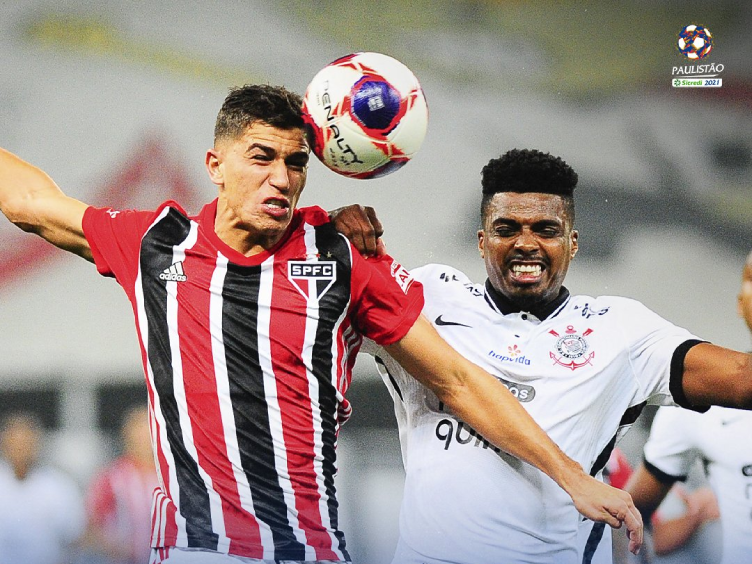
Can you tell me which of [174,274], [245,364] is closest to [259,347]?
[245,364]

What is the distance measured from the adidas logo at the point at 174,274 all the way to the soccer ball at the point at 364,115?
1.60ft

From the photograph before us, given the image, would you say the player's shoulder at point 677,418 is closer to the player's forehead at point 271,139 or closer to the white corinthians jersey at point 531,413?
the white corinthians jersey at point 531,413

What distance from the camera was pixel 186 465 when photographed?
2.42m

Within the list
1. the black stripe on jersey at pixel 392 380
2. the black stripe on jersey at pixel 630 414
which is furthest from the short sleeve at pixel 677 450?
the black stripe on jersey at pixel 392 380

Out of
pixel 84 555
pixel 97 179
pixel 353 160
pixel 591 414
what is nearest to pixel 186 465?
pixel 353 160

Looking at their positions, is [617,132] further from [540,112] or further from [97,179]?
[97,179]

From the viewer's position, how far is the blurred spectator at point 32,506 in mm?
4113

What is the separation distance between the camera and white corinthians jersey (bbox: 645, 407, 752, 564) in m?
3.80

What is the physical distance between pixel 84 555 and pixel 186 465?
6.61 ft

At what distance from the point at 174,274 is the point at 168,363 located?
24 cm

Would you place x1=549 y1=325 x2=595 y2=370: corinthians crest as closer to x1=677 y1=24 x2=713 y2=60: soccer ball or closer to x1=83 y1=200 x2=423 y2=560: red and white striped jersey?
x1=83 y1=200 x2=423 y2=560: red and white striped jersey

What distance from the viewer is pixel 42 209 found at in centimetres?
258

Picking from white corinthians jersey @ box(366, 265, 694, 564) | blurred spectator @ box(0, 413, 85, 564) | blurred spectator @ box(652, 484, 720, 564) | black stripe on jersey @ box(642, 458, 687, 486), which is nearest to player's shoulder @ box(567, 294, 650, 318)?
white corinthians jersey @ box(366, 265, 694, 564)

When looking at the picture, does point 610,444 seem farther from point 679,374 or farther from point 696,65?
point 696,65
